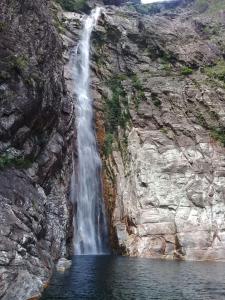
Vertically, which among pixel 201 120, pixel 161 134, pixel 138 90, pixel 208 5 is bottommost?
pixel 161 134

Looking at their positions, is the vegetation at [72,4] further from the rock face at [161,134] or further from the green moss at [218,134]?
the green moss at [218,134]

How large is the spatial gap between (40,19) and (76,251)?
22538mm

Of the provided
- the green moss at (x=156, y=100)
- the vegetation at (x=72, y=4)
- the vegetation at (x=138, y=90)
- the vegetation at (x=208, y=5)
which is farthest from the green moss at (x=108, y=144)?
the vegetation at (x=208, y=5)

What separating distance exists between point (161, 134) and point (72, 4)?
3237 cm

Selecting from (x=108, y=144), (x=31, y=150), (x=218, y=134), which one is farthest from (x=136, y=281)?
(x=218, y=134)

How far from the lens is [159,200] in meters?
46.5

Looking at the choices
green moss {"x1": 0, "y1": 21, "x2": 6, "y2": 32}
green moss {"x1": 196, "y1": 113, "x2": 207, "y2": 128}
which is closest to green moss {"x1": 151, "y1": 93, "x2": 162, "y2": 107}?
green moss {"x1": 196, "y1": 113, "x2": 207, "y2": 128}

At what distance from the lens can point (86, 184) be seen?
49.2 m

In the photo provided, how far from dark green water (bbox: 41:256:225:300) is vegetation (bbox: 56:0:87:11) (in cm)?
4619

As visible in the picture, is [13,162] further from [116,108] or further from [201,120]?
[201,120]

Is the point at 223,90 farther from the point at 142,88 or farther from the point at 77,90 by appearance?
the point at 77,90

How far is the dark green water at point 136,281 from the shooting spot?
23.5 metres

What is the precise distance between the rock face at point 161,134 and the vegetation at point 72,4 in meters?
6.90

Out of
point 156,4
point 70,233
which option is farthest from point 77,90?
point 156,4
